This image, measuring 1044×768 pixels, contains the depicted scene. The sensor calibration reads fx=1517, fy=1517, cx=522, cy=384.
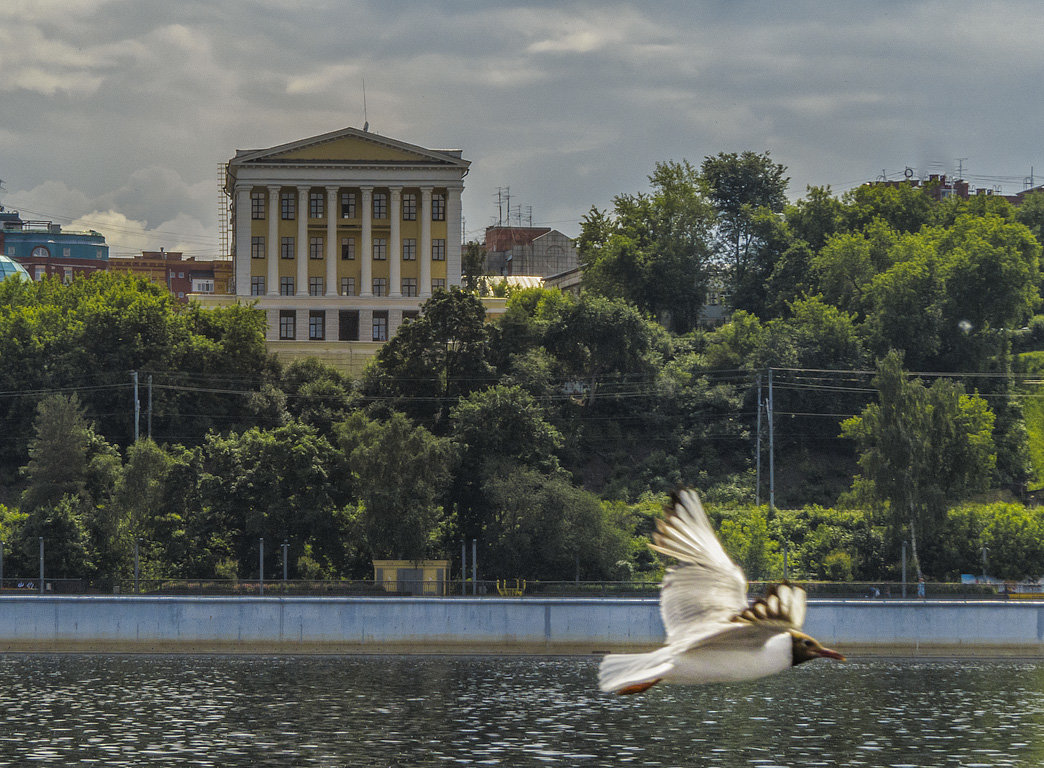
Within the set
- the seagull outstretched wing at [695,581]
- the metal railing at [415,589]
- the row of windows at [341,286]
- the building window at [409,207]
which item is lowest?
the metal railing at [415,589]

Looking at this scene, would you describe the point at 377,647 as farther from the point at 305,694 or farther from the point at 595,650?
the point at 305,694

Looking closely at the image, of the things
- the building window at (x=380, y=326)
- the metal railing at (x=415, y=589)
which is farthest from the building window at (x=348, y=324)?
the metal railing at (x=415, y=589)

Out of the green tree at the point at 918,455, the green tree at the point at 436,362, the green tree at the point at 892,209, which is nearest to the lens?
the green tree at the point at 918,455

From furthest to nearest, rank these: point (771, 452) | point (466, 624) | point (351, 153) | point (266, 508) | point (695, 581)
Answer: point (351, 153) < point (771, 452) < point (266, 508) < point (466, 624) < point (695, 581)

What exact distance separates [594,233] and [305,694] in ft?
262

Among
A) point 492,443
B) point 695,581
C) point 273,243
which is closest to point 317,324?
point 273,243

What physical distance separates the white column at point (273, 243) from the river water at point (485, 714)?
56.3 meters

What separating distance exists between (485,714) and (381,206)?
257ft

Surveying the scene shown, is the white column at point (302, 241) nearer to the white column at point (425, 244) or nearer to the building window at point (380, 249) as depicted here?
the building window at point (380, 249)

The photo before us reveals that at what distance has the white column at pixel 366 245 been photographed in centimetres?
12175

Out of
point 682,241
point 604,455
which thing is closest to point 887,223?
point 682,241

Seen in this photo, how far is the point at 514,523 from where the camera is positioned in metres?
80.6

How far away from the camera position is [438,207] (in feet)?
407

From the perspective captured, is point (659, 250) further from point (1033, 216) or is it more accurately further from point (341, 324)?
point (1033, 216)
